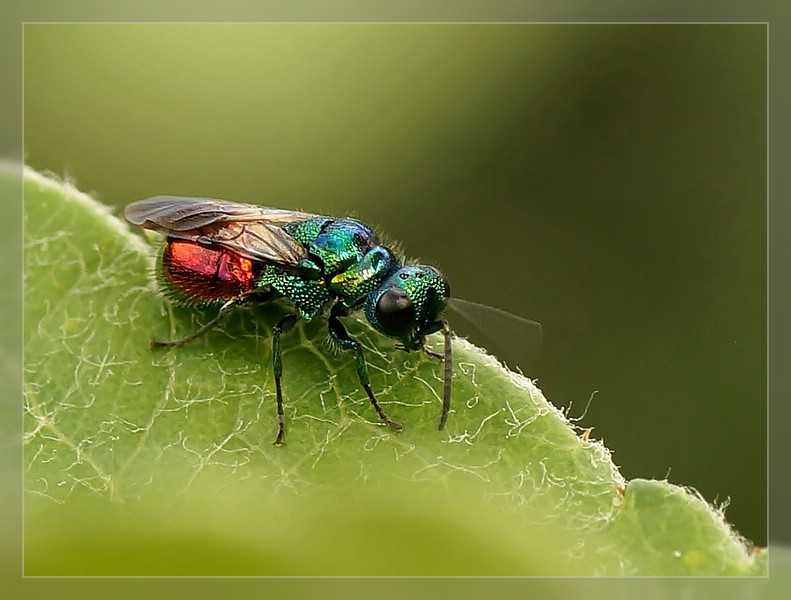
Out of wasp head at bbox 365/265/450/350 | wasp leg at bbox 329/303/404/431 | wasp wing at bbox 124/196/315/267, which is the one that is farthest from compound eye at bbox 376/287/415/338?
wasp wing at bbox 124/196/315/267

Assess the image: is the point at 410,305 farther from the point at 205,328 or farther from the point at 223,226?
the point at 223,226

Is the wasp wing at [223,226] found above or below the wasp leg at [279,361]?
above

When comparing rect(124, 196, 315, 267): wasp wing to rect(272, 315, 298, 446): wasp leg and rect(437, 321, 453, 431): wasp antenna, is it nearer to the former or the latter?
rect(272, 315, 298, 446): wasp leg

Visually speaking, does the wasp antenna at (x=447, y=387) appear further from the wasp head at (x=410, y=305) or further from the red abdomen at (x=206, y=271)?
the red abdomen at (x=206, y=271)

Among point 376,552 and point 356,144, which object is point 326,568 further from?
point 356,144

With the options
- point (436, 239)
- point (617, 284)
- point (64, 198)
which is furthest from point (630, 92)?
point (64, 198)

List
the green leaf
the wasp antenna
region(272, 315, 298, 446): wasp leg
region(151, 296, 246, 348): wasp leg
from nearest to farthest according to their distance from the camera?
the green leaf
region(272, 315, 298, 446): wasp leg
the wasp antenna
region(151, 296, 246, 348): wasp leg

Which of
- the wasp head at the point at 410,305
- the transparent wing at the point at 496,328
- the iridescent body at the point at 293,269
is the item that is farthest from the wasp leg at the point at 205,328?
the transparent wing at the point at 496,328
